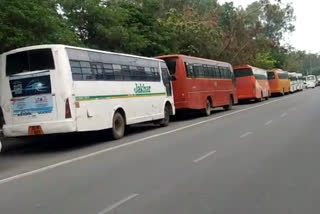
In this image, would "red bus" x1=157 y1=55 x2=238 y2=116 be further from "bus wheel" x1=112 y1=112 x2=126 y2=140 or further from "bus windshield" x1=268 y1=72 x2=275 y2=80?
"bus windshield" x1=268 y1=72 x2=275 y2=80

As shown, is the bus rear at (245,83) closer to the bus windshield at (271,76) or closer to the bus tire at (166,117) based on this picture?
the bus windshield at (271,76)

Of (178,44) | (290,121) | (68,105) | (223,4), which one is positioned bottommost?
(290,121)

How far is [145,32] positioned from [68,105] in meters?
18.2

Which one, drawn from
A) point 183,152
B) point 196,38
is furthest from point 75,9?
point 196,38

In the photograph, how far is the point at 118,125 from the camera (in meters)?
17.9

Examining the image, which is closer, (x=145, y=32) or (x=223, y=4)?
(x=145, y=32)

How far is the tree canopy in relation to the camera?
1686 centimetres

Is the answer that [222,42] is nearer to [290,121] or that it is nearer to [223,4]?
[223,4]

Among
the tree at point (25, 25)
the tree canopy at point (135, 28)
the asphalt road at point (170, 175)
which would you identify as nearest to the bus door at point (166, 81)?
the tree canopy at point (135, 28)

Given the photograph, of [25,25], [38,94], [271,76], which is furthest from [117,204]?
[271,76]

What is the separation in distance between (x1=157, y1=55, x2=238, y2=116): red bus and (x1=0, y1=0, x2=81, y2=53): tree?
8318 millimetres

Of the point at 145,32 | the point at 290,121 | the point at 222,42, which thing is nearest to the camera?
the point at 290,121

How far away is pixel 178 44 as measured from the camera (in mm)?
40094

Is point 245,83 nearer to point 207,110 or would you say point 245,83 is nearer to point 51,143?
point 207,110
